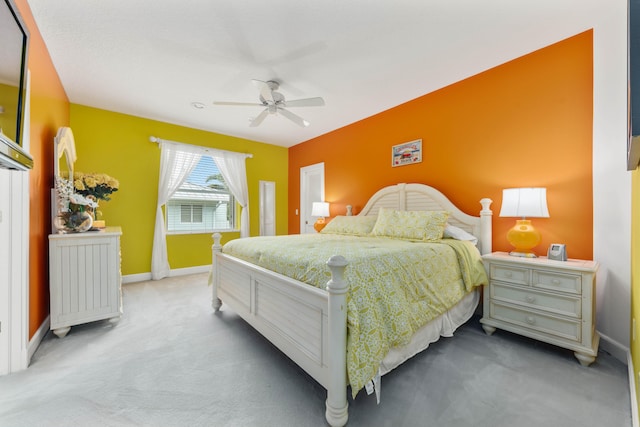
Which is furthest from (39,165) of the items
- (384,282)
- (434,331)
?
(434,331)

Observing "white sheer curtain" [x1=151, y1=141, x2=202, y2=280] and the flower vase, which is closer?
the flower vase

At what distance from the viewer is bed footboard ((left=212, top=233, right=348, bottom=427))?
4.41 ft

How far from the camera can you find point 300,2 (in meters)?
1.89

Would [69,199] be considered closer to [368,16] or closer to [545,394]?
[368,16]

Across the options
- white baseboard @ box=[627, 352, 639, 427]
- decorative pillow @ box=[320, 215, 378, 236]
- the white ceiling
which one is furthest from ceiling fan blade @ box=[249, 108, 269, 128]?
white baseboard @ box=[627, 352, 639, 427]

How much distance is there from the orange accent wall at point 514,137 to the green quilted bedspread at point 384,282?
817 mm

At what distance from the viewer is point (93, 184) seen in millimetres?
2762

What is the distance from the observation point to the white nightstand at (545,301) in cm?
188

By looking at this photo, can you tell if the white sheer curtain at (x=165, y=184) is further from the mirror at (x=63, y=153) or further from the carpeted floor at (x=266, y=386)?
the carpeted floor at (x=266, y=386)

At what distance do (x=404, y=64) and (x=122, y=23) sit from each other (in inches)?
98.8

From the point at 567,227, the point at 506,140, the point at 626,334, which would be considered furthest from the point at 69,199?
the point at 626,334

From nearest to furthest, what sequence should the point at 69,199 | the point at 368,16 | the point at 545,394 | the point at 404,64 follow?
the point at 545,394 < the point at 368,16 < the point at 69,199 < the point at 404,64

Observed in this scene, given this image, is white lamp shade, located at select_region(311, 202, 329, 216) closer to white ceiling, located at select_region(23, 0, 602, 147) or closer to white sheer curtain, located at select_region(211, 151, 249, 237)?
white sheer curtain, located at select_region(211, 151, 249, 237)

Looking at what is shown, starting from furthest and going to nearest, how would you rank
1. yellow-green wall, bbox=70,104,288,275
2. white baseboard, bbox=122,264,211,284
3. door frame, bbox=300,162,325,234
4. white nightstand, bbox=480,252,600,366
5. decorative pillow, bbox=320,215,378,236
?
door frame, bbox=300,162,325,234 < white baseboard, bbox=122,264,211,284 < yellow-green wall, bbox=70,104,288,275 < decorative pillow, bbox=320,215,378,236 < white nightstand, bbox=480,252,600,366
